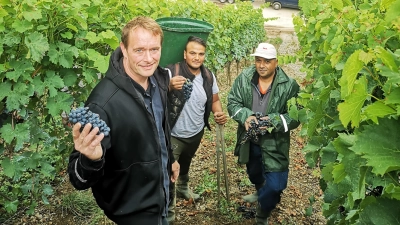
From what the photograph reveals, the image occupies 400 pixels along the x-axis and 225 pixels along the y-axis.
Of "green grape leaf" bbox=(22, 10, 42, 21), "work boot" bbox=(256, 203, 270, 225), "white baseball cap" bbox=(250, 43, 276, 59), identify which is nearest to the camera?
"green grape leaf" bbox=(22, 10, 42, 21)

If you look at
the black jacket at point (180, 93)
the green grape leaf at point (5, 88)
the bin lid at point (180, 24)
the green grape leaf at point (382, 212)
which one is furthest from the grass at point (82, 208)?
the green grape leaf at point (382, 212)

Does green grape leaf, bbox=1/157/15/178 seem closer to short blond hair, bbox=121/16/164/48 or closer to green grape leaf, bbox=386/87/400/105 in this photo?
short blond hair, bbox=121/16/164/48

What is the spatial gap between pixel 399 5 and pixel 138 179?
169 centimetres

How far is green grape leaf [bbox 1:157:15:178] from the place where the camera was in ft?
8.63

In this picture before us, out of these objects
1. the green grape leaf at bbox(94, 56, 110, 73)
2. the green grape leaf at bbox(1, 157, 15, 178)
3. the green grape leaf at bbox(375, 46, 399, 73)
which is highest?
the green grape leaf at bbox(94, 56, 110, 73)

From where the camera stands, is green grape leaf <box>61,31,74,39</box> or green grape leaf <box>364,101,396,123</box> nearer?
green grape leaf <box>364,101,396,123</box>

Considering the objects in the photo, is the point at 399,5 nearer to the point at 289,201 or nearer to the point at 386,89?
the point at 386,89

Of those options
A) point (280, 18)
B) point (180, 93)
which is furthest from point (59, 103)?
point (280, 18)

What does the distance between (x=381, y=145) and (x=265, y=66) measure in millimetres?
2660

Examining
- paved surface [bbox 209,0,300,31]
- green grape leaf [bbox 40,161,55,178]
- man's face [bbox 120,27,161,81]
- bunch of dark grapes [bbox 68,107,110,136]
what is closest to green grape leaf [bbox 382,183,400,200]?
bunch of dark grapes [bbox 68,107,110,136]

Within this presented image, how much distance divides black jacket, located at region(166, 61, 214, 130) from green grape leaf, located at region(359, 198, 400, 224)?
7.80ft

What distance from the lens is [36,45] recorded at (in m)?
2.44

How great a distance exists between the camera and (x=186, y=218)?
4.25 metres

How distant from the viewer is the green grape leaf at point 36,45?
7.95 feet
